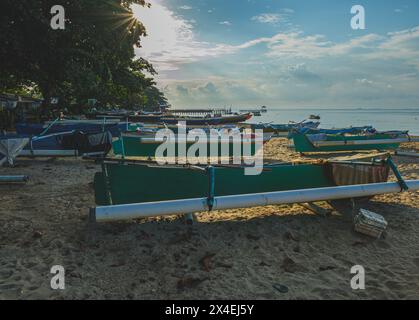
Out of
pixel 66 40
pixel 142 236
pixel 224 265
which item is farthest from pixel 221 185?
pixel 66 40

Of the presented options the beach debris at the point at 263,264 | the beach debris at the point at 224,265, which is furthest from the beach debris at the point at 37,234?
the beach debris at the point at 263,264

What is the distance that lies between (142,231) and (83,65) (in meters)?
14.7

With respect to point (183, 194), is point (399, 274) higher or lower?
lower

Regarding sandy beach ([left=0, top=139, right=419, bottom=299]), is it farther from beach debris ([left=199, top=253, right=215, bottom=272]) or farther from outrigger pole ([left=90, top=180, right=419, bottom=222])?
outrigger pole ([left=90, top=180, right=419, bottom=222])

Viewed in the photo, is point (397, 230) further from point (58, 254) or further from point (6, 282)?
point (6, 282)

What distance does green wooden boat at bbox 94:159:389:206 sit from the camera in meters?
5.11

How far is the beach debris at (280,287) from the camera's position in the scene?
343 centimetres

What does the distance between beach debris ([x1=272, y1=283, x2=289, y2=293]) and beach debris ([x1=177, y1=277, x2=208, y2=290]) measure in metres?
0.86

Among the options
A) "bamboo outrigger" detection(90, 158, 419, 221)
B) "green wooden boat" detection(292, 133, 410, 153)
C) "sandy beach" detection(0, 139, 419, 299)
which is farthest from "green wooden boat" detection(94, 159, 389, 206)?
"green wooden boat" detection(292, 133, 410, 153)

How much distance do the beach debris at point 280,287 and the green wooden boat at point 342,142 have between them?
10.0 metres

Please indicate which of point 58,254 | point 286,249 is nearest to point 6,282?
point 58,254
